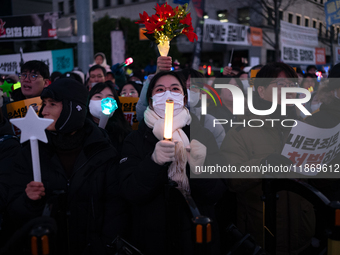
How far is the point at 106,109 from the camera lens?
313 cm

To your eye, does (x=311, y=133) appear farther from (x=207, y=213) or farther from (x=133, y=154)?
(x=133, y=154)

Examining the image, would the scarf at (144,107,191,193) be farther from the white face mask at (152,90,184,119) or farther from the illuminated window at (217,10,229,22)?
the illuminated window at (217,10,229,22)

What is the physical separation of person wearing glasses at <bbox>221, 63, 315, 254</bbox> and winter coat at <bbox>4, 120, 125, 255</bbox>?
0.91 meters

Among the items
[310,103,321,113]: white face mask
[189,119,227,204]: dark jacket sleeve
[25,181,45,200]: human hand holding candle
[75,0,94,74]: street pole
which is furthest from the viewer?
[75,0,94,74]: street pole

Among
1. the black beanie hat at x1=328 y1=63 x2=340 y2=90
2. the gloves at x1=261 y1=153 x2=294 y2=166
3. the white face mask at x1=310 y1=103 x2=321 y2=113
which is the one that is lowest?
the gloves at x1=261 y1=153 x2=294 y2=166

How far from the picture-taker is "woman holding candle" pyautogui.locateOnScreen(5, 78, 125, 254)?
→ 2.12 meters

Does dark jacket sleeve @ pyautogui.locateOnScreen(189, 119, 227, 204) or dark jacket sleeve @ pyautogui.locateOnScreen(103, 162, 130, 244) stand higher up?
dark jacket sleeve @ pyautogui.locateOnScreen(189, 119, 227, 204)

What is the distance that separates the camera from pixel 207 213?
7.06ft

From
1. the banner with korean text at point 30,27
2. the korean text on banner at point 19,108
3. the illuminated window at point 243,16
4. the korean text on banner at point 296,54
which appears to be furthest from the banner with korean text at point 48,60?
the illuminated window at point 243,16

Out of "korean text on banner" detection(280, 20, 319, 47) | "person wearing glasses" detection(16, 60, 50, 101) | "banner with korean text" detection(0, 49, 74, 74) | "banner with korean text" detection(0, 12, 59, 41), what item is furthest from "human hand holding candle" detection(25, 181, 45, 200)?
"banner with korean text" detection(0, 12, 59, 41)

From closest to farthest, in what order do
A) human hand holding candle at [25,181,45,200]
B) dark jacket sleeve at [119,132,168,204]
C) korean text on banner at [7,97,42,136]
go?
human hand holding candle at [25,181,45,200] → dark jacket sleeve at [119,132,168,204] → korean text on banner at [7,97,42,136]

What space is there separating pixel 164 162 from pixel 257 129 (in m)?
1.01

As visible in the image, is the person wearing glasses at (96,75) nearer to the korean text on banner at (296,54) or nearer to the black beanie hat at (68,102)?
the black beanie hat at (68,102)

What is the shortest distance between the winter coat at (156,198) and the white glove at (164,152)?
12 centimetres
